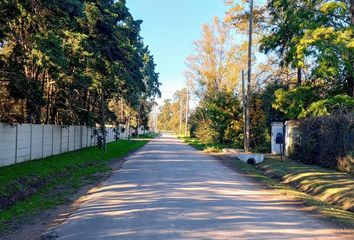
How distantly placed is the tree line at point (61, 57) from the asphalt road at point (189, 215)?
6.08m

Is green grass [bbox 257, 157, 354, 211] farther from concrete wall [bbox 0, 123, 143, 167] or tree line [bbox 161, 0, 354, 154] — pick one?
concrete wall [bbox 0, 123, 143, 167]

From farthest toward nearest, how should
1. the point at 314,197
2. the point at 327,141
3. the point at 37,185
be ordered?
1. the point at 327,141
2. the point at 37,185
3. the point at 314,197

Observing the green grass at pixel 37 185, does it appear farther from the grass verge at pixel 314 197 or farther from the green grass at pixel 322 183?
the green grass at pixel 322 183

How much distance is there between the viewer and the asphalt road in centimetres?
755

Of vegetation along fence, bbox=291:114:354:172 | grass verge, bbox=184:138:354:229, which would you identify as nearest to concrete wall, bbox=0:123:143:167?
grass verge, bbox=184:138:354:229

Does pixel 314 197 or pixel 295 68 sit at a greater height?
pixel 295 68

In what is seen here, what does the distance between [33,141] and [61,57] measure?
27.4 feet

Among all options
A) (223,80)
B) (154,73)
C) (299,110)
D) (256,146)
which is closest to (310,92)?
(299,110)

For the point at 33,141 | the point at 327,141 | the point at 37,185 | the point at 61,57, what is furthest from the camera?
the point at 33,141

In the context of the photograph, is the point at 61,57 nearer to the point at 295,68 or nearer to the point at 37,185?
the point at 37,185

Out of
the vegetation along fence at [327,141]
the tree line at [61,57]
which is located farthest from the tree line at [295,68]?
the tree line at [61,57]

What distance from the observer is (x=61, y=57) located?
50.4 ft

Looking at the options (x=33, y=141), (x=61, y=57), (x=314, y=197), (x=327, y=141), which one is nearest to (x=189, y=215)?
(x=314, y=197)

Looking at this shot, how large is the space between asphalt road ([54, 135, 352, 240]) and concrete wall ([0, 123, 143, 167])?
648 cm
